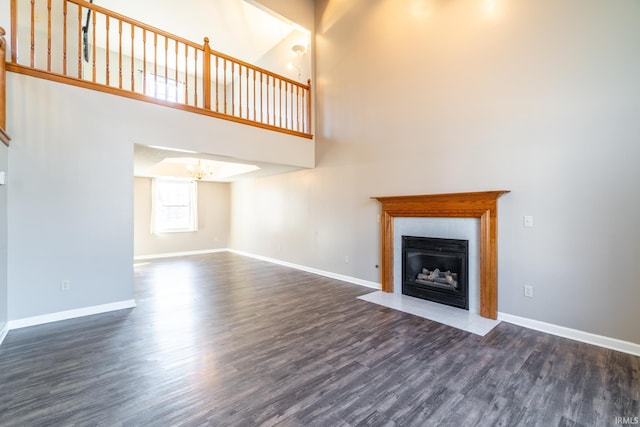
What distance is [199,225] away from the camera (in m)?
8.41

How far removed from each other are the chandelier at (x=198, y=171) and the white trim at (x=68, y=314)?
153 inches

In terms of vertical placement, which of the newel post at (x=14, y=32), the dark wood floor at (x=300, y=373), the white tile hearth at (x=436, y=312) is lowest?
the dark wood floor at (x=300, y=373)

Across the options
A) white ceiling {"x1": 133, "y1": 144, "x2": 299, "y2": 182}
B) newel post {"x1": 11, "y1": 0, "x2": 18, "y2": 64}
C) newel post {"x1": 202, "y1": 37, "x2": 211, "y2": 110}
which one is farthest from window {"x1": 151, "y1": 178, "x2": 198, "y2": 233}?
newel post {"x1": 11, "y1": 0, "x2": 18, "y2": 64}

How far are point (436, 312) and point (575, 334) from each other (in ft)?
4.22

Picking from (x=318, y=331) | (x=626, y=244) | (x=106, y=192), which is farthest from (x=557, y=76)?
(x=106, y=192)

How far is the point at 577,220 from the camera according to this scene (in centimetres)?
272

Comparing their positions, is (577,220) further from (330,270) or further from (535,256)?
(330,270)

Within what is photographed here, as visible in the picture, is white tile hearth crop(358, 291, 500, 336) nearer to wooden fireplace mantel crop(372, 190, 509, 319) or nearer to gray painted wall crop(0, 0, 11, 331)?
wooden fireplace mantel crop(372, 190, 509, 319)

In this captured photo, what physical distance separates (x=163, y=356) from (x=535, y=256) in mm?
3798

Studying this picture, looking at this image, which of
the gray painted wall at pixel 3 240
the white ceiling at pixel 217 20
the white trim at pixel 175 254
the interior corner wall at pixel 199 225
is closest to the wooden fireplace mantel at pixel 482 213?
the white ceiling at pixel 217 20

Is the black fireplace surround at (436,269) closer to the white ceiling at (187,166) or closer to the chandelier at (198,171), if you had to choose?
the white ceiling at (187,166)

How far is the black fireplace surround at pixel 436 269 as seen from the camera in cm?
354

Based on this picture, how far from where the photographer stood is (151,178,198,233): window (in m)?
7.53

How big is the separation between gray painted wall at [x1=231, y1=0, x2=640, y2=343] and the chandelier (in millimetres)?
3826
